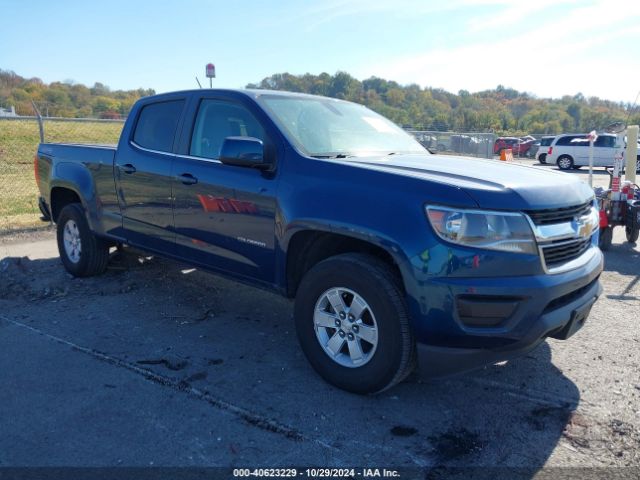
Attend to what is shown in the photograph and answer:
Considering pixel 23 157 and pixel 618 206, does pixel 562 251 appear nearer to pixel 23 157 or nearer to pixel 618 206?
pixel 618 206

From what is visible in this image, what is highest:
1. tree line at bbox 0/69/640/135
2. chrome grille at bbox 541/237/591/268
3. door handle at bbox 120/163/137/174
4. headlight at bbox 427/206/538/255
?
tree line at bbox 0/69/640/135

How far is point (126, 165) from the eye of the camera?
16.5 feet

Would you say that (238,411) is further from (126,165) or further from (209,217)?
(126,165)

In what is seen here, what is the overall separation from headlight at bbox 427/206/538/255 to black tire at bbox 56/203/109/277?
4121mm

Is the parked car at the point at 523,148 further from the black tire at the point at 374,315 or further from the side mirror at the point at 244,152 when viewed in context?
the black tire at the point at 374,315

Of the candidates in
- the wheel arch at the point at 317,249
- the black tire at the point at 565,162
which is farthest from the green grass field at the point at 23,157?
the black tire at the point at 565,162

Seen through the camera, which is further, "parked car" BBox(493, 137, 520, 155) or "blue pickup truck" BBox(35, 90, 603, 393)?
"parked car" BBox(493, 137, 520, 155)

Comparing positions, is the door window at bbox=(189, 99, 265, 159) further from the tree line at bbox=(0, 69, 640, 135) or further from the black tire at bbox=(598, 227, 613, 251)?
the black tire at bbox=(598, 227, 613, 251)

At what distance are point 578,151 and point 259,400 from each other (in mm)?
26245

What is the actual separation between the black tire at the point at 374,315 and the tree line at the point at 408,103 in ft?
12.1

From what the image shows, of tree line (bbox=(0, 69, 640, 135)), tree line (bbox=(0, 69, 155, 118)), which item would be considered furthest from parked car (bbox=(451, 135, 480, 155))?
tree line (bbox=(0, 69, 155, 118))

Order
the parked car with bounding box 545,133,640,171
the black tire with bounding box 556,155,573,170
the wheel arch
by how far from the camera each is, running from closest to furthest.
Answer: the wheel arch < the parked car with bounding box 545,133,640,171 < the black tire with bounding box 556,155,573,170

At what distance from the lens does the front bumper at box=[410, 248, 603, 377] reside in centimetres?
283

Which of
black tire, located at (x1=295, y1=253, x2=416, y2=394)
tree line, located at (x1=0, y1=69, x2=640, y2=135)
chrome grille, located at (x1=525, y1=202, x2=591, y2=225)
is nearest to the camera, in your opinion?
chrome grille, located at (x1=525, y1=202, x2=591, y2=225)
